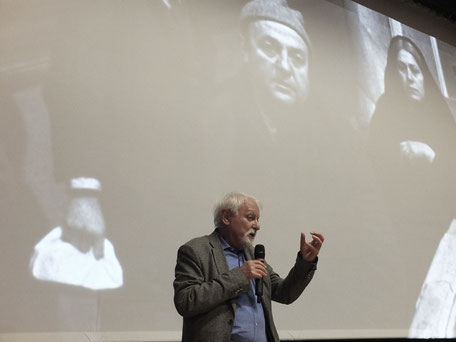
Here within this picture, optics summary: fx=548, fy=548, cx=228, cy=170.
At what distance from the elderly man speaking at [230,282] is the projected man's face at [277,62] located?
6.38 feet

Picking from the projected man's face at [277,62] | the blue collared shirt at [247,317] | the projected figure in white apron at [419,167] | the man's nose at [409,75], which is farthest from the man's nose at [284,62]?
the blue collared shirt at [247,317]

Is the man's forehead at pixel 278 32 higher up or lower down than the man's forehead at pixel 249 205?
higher up

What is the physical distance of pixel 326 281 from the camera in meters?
3.88

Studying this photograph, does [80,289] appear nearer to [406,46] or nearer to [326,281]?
[326,281]

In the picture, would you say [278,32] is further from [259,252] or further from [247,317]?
[247,317]

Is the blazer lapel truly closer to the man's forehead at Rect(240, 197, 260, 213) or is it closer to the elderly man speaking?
the elderly man speaking

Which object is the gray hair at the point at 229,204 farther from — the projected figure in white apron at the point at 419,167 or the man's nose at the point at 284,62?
the projected figure in white apron at the point at 419,167

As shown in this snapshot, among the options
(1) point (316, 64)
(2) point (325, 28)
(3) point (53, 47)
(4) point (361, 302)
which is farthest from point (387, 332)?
(3) point (53, 47)

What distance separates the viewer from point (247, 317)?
6.98 ft

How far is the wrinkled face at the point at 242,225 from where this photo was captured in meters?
2.25

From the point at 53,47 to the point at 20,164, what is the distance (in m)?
0.75

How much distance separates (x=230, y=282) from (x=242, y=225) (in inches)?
12.1

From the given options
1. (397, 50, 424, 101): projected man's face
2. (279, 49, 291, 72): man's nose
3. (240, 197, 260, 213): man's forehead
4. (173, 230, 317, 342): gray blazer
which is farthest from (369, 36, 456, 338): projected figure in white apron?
(173, 230, 317, 342): gray blazer

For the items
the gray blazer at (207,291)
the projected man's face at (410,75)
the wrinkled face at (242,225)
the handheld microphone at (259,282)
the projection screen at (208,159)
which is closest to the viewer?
the gray blazer at (207,291)
